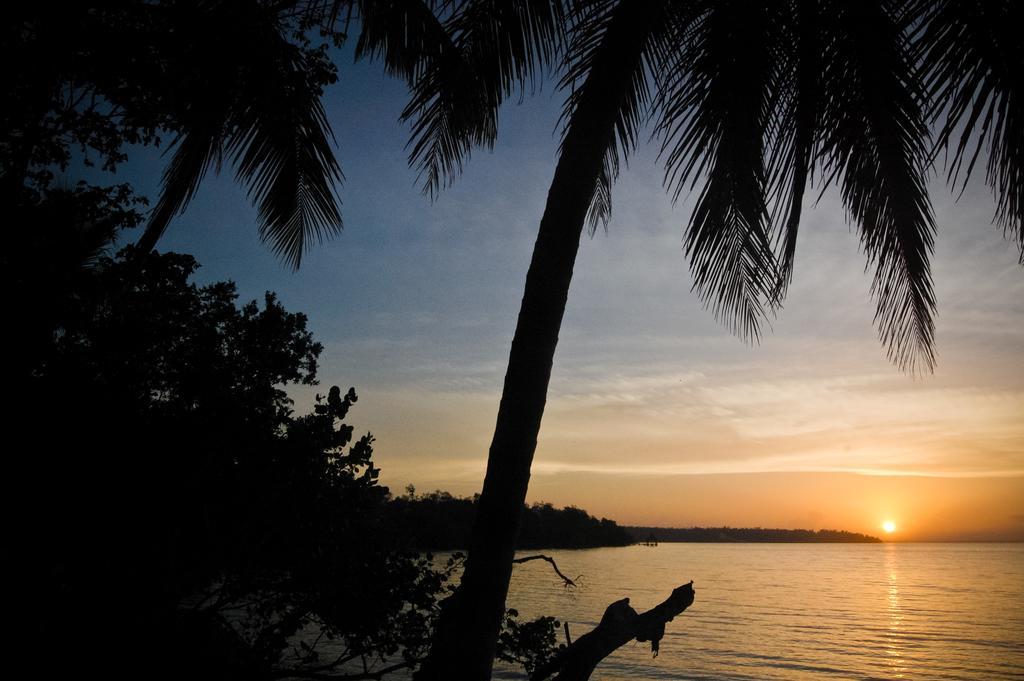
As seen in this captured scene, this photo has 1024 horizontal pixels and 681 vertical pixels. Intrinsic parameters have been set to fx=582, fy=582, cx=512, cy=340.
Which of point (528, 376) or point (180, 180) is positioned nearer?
point (528, 376)

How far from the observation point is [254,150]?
199 inches

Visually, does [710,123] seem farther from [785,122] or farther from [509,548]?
[509,548]

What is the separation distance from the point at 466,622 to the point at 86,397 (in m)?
4.00

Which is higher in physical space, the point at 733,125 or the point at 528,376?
the point at 733,125

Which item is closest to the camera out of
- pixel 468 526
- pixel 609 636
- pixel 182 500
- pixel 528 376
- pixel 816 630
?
pixel 528 376

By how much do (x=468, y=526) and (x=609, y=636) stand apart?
172 feet

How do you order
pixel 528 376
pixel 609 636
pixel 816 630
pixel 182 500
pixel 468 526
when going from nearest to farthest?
1. pixel 528 376
2. pixel 609 636
3. pixel 182 500
4. pixel 816 630
5. pixel 468 526

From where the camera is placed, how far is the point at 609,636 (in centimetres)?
353

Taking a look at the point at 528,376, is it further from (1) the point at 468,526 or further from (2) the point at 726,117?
(1) the point at 468,526

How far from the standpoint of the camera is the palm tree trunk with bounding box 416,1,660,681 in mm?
2551

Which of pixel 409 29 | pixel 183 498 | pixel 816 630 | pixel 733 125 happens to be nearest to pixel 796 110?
pixel 733 125

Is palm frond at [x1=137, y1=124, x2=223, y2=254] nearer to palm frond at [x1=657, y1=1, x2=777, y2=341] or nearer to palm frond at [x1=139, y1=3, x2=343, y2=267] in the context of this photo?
palm frond at [x1=139, y1=3, x2=343, y2=267]

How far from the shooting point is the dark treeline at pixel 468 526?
6816 millimetres

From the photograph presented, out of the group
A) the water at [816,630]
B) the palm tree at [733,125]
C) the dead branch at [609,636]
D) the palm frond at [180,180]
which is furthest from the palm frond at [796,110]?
the water at [816,630]
